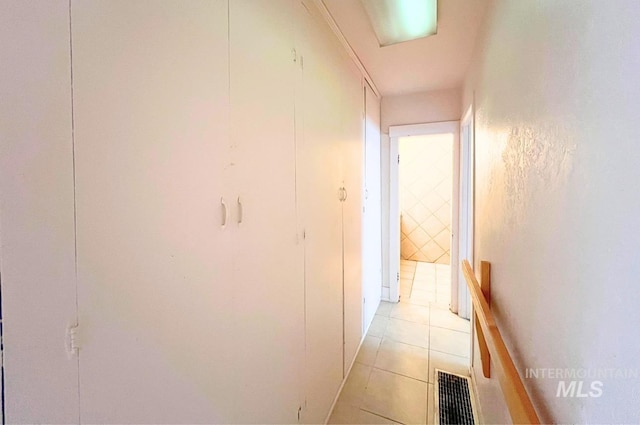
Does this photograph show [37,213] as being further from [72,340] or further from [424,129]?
[424,129]

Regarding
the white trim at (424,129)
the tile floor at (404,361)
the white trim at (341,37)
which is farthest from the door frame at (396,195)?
the white trim at (341,37)

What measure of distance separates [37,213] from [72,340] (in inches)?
9.7

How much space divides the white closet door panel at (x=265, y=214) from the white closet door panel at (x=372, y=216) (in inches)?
59.2

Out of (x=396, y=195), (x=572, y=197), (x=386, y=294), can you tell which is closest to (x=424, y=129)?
(x=396, y=195)

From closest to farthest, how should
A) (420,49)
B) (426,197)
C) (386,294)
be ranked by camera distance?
1. (420,49)
2. (386,294)
3. (426,197)

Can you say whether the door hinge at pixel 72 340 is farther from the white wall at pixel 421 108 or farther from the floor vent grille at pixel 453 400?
the white wall at pixel 421 108

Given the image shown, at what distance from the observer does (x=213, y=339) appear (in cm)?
83

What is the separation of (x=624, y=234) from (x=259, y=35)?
117 cm

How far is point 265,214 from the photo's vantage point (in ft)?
3.53

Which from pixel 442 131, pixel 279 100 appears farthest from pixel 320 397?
pixel 442 131

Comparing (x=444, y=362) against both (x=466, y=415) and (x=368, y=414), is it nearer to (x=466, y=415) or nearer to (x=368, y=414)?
(x=466, y=415)

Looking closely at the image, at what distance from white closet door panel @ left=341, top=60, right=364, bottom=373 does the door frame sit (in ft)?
3.12

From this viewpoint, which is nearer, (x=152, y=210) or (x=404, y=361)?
(x=152, y=210)

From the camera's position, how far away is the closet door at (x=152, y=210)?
1.78 ft
